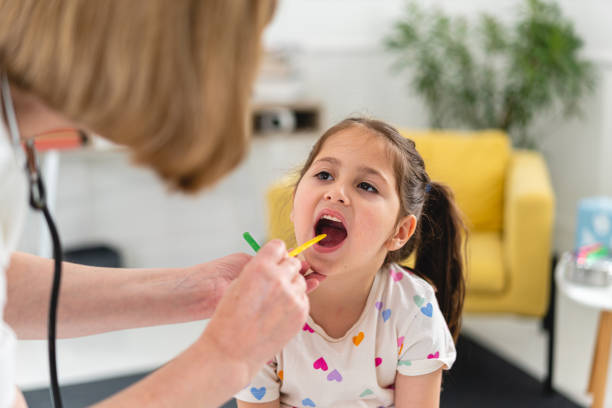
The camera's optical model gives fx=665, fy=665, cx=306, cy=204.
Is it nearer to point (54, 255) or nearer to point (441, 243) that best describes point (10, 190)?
point (54, 255)

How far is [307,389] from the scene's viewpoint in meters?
0.90

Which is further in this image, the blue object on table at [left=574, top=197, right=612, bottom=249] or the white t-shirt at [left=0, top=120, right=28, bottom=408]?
the blue object on table at [left=574, top=197, right=612, bottom=249]

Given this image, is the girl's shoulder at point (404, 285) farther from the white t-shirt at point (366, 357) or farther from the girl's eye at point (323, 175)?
the girl's eye at point (323, 175)

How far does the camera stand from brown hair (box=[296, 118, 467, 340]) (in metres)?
0.91

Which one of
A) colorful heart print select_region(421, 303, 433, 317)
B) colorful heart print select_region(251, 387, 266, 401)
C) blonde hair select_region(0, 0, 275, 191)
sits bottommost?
colorful heart print select_region(251, 387, 266, 401)

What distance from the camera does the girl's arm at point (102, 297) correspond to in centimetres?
82

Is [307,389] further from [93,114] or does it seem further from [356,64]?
[356,64]

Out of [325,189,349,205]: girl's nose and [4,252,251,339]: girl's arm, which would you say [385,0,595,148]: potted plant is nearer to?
[325,189,349,205]: girl's nose

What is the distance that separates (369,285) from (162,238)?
7.58 feet

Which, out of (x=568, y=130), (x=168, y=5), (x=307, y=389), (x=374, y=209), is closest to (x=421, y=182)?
(x=374, y=209)

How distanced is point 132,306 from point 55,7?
43 cm


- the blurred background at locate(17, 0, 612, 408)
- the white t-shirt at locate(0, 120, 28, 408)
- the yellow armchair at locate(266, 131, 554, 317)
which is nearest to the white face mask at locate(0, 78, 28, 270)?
the white t-shirt at locate(0, 120, 28, 408)

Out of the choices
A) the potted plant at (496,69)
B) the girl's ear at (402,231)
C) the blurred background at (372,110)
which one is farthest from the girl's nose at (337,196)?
the potted plant at (496,69)

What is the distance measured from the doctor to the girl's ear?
0.30 meters
